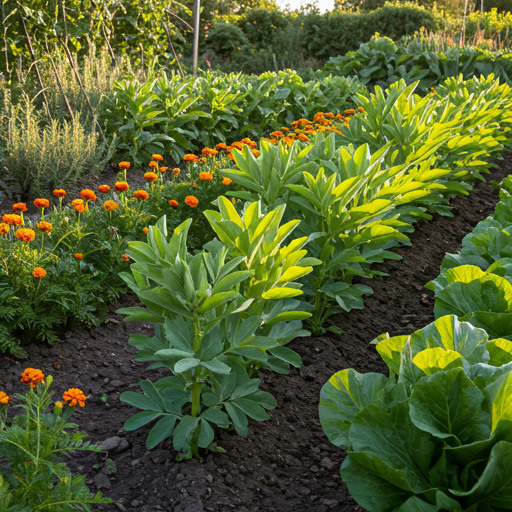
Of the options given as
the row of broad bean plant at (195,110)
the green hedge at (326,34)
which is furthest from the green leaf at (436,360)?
the green hedge at (326,34)

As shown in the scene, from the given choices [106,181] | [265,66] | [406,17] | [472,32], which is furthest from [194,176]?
[472,32]

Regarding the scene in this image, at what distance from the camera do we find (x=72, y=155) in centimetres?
488

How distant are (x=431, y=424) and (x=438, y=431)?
0.02 meters

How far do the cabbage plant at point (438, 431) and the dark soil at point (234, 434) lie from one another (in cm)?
43

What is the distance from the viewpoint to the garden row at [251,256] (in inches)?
75.4

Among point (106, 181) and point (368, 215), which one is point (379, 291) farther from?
point (106, 181)

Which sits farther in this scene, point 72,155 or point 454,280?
point 72,155

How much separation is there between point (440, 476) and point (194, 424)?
0.87 m

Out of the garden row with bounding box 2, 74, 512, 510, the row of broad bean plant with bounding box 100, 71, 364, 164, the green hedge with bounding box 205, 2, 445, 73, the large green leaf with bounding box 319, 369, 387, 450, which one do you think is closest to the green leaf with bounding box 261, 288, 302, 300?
the garden row with bounding box 2, 74, 512, 510

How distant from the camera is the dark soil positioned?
1.87 meters

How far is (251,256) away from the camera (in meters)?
2.12

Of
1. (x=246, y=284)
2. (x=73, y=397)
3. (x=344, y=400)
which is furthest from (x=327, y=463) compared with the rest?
(x=73, y=397)

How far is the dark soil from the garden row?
0.12m

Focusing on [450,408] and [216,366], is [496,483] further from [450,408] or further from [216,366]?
[216,366]
